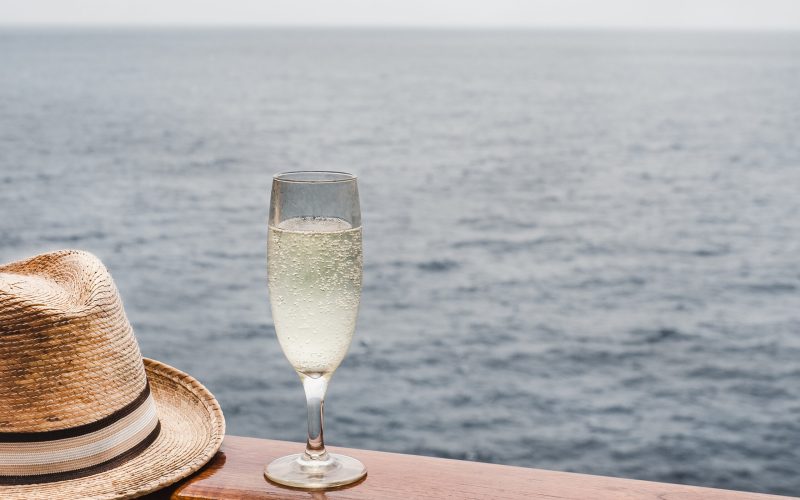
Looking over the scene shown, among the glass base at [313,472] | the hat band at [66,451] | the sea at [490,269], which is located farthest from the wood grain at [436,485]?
the sea at [490,269]

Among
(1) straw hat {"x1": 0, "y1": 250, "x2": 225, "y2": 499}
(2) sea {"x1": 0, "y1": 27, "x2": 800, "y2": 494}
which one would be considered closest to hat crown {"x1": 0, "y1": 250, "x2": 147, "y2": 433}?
(1) straw hat {"x1": 0, "y1": 250, "x2": 225, "y2": 499}

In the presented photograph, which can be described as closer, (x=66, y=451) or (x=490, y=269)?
(x=66, y=451)

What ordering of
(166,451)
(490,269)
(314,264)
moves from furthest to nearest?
(490,269), (166,451), (314,264)

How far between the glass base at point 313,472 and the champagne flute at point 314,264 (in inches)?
7.0

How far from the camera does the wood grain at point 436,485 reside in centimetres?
145

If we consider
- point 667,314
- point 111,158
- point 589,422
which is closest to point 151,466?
point 589,422

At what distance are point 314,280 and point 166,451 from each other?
43 cm

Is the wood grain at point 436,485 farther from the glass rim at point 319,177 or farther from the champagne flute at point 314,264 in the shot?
the glass rim at point 319,177

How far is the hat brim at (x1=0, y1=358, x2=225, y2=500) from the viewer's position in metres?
1.43

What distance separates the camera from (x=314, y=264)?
1.38 metres

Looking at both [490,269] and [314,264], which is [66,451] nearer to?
[314,264]

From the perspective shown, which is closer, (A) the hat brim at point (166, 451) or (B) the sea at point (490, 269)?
(A) the hat brim at point (166, 451)

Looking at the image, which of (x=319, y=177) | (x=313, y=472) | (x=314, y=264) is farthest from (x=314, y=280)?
(x=313, y=472)

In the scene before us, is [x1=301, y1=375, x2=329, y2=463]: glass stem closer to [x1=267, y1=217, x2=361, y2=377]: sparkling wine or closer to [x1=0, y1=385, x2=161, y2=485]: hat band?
[x1=267, y1=217, x2=361, y2=377]: sparkling wine
